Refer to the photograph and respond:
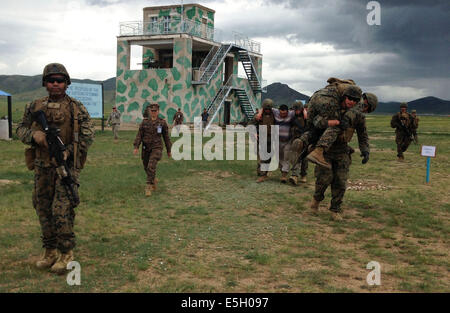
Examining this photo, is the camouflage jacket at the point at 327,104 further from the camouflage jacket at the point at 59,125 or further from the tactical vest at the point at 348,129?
the camouflage jacket at the point at 59,125

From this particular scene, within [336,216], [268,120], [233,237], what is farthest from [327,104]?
[268,120]

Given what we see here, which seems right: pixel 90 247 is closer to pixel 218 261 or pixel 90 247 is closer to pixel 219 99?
pixel 218 261

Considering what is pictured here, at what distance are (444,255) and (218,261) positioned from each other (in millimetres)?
3107

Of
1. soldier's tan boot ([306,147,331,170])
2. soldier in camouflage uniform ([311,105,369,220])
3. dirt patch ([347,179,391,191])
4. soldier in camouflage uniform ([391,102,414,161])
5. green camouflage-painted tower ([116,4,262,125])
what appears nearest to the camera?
soldier's tan boot ([306,147,331,170])

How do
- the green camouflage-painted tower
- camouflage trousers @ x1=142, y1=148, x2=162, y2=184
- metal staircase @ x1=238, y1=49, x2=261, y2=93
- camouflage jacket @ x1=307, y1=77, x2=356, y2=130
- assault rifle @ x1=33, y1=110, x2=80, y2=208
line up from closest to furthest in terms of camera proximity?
assault rifle @ x1=33, y1=110, x2=80, y2=208, camouflage jacket @ x1=307, y1=77, x2=356, y2=130, camouflage trousers @ x1=142, y1=148, x2=162, y2=184, the green camouflage-painted tower, metal staircase @ x1=238, y1=49, x2=261, y2=93

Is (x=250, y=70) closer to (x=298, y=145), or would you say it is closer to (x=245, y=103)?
(x=245, y=103)

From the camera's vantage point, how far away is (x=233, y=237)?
6.65 meters

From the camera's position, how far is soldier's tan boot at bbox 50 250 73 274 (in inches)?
192

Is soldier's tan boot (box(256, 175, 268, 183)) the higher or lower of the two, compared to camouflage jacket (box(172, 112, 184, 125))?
lower

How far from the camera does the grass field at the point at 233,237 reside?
4.81m

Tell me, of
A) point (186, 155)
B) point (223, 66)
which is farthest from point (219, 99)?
point (186, 155)

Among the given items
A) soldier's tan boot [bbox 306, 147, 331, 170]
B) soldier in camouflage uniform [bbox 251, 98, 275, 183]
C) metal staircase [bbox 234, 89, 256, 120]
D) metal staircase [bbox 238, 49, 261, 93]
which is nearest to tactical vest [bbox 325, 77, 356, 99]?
soldier's tan boot [bbox 306, 147, 331, 170]

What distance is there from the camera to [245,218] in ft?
25.7

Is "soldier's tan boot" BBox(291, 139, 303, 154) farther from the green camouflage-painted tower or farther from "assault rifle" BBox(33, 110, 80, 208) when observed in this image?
the green camouflage-painted tower
